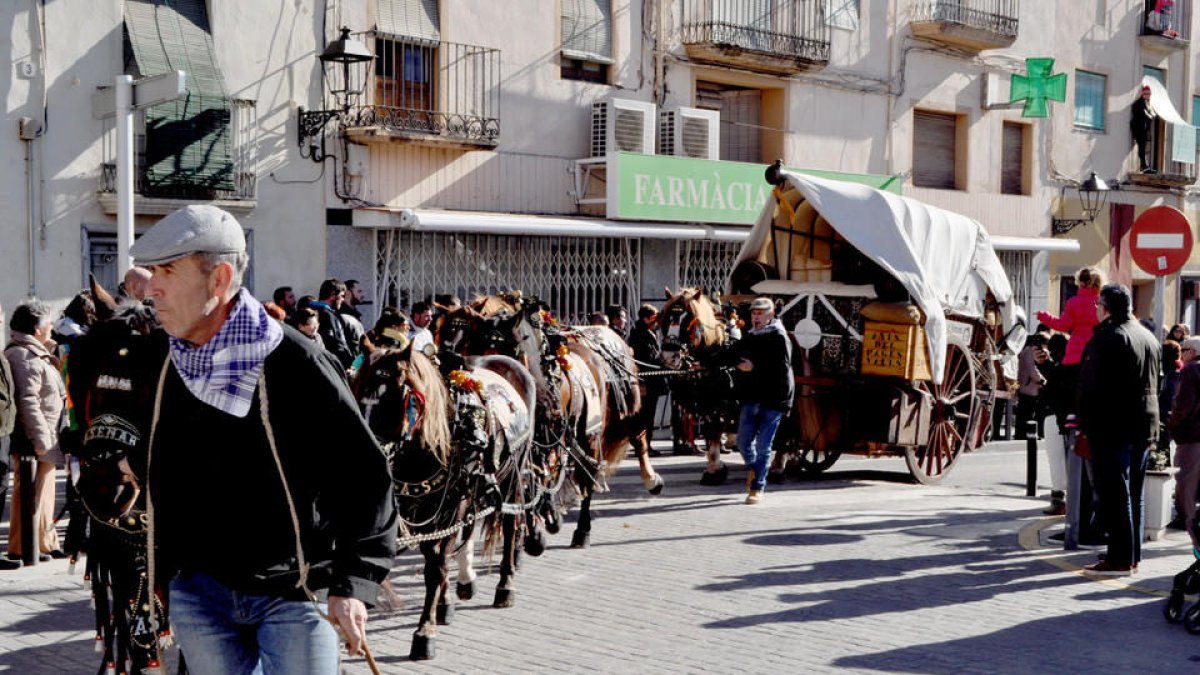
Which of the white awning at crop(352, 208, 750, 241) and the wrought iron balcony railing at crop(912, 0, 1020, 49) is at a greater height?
the wrought iron balcony railing at crop(912, 0, 1020, 49)

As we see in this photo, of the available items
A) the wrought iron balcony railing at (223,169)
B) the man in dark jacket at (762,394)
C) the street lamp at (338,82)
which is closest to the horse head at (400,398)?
the man in dark jacket at (762,394)

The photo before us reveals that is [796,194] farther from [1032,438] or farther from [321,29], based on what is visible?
[321,29]

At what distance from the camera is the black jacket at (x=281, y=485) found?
11.0 ft

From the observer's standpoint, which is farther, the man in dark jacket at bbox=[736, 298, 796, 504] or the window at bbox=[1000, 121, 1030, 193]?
the window at bbox=[1000, 121, 1030, 193]

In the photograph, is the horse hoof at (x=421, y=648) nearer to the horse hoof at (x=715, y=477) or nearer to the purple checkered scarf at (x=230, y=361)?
the purple checkered scarf at (x=230, y=361)

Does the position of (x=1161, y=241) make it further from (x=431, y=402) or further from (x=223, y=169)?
(x=223, y=169)

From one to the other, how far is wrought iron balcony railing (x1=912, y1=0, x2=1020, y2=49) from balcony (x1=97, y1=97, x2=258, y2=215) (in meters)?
12.3

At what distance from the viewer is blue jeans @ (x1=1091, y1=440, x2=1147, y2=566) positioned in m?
8.74

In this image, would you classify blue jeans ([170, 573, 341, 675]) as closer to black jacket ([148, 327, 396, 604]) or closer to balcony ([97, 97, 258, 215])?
black jacket ([148, 327, 396, 604])

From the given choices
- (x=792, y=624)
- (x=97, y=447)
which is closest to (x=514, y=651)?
(x=792, y=624)

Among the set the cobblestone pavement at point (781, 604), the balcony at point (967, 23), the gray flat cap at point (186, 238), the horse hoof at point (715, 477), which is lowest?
the cobblestone pavement at point (781, 604)

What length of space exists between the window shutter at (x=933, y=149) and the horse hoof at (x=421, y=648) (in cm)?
1845

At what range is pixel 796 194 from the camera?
520 inches

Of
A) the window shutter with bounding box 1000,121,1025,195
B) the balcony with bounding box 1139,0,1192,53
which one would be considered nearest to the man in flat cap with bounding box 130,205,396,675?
the window shutter with bounding box 1000,121,1025,195
